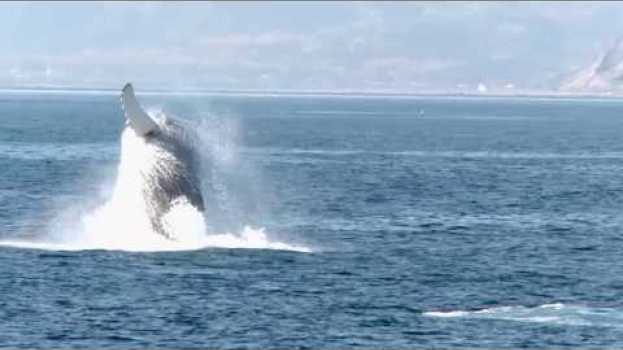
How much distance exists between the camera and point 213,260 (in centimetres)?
6631

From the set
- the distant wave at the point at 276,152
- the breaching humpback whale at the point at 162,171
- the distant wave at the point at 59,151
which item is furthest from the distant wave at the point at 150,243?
the distant wave at the point at 276,152

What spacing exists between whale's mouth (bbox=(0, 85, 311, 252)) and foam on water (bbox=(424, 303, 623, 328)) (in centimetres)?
1633

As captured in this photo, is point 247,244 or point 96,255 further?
point 247,244

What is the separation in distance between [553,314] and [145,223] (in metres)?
20.8

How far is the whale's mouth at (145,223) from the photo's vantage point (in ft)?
221

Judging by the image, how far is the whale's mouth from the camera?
6744 cm

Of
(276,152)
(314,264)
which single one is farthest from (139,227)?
(276,152)

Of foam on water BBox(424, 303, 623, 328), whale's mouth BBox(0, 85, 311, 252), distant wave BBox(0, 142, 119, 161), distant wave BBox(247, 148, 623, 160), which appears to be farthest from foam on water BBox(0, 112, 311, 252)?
distant wave BBox(247, 148, 623, 160)

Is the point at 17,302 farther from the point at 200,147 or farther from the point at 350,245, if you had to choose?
the point at 350,245

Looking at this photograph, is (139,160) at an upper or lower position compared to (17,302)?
upper

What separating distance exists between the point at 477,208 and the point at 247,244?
89.7 ft

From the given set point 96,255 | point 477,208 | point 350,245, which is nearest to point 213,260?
point 96,255

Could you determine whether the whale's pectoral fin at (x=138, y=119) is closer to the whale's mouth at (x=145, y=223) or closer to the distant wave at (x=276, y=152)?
the whale's mouth at (x=145, y=223)

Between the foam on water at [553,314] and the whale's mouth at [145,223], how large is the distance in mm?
16326
